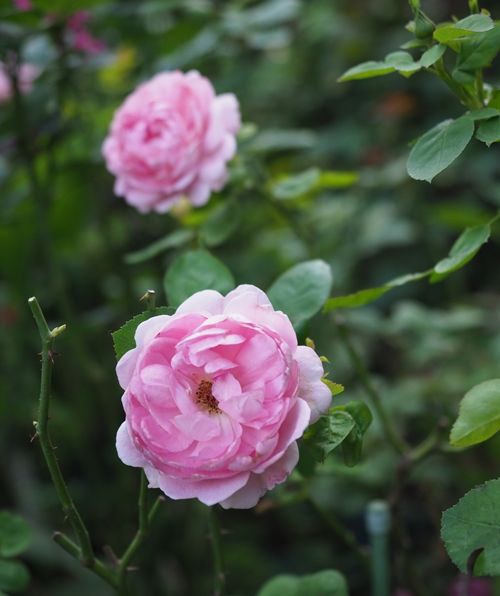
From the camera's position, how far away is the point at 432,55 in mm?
655

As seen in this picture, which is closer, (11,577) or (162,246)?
(11,577)

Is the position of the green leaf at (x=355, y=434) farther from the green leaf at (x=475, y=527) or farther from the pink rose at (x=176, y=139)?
the pink rose at (x=176, y=139)

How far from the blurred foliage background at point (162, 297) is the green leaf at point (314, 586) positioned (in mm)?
135

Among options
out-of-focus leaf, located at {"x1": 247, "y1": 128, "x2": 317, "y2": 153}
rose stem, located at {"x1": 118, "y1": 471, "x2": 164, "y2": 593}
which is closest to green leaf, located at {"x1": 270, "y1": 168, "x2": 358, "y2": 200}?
out-of-focus leaf, located at {"x1": 247, "y1": 128, "x2": 317, "y2": 153}

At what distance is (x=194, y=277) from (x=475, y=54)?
11.7 inches

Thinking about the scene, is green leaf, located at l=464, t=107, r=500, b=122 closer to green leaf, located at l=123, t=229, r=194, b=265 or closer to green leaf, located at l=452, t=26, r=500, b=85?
green leaf, located at l=452, t=26, r=500, b=85

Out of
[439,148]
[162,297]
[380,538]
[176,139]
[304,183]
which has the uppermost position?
[439,148]

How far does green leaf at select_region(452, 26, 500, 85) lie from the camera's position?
2.16 feet

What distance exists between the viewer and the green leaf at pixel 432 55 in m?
0.65

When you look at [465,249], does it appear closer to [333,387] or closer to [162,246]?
[333,387]

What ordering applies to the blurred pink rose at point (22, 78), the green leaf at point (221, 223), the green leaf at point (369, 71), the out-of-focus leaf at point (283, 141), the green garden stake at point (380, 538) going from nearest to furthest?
the green leaf at point (369, 71) < the green garden stake at point (380, 538) < the green leaf at point (221, 223) < the out-of-focus leaf at point (283, 141) < the blurred pink rose at point (22, 78)

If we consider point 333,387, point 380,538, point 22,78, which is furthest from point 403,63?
point 22,78

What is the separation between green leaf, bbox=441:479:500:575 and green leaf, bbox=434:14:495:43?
12.3 inches

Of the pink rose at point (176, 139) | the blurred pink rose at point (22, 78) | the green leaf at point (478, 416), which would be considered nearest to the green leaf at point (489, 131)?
the green leaf at point (478, 416)
